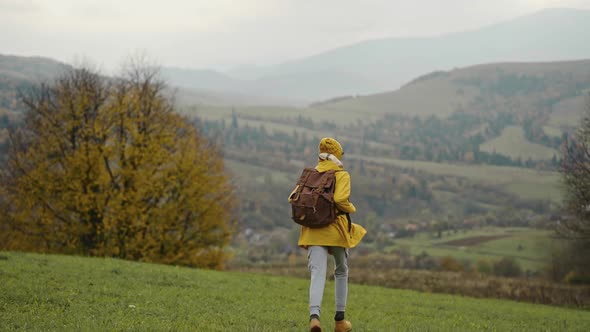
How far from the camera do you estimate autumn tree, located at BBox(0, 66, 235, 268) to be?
3409cm

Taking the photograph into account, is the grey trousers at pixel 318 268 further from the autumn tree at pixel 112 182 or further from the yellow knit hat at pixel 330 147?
the autumn tree at pixel 112 182

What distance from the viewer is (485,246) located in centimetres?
10462

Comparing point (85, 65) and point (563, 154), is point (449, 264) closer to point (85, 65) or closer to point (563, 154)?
point (563, 154)

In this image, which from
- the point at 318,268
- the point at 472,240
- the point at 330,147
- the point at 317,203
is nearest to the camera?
the point at 317,203

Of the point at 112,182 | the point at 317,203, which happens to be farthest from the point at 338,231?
the point at 112,182

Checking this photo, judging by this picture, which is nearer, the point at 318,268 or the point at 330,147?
the point at 318,268

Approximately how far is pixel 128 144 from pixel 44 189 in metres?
5.42

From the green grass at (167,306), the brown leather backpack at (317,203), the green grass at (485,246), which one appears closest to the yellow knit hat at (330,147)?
the brown leather backpack at (317,203)

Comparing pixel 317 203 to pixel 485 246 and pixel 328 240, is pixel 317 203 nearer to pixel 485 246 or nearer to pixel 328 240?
pixel 328 240

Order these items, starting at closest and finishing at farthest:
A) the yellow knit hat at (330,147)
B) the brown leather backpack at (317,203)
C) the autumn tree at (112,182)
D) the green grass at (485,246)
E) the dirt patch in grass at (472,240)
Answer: the brown leather backpack at (317,203)
the yellow knit hat at (330,147)
the autumn tree at (112,182)
the green grass at (485,246)
the dirt patch in grass at (472,240)

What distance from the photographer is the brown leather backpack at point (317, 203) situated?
31.1ft

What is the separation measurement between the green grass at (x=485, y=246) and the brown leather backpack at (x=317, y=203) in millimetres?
75481

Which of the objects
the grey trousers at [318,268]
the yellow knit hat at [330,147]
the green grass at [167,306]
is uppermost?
the yellow knit hat at [330,147]

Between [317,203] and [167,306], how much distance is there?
186 inches
